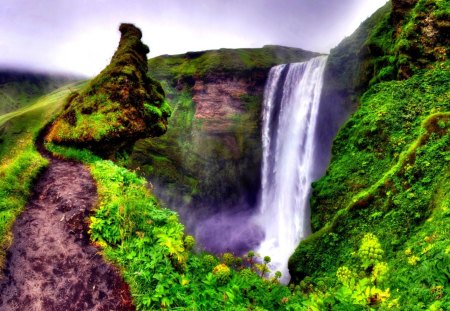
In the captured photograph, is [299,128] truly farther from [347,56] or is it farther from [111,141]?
[111,141]

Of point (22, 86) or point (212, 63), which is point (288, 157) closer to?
point (212, 63)

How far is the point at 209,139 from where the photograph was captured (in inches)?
1582

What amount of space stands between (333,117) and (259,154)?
40.8ft

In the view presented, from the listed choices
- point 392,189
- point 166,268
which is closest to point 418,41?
point 392,189

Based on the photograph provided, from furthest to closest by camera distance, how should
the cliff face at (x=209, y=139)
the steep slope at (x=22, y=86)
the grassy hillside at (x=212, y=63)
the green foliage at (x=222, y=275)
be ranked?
the steep slope at (x=22, y=86), the grassy hillside at (x=212, y=63), the cliff face at (x=209, y=139), the green foliage at (x=222, y=275)

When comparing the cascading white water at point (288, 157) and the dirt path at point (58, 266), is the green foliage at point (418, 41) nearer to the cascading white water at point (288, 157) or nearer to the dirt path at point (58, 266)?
the cascading white water at point (288, 157)

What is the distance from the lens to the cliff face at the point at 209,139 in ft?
121

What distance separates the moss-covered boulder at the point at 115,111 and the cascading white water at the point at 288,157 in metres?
15.6

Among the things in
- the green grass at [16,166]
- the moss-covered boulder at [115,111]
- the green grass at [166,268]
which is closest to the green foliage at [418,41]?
the moss-covered boulder at [115,111]

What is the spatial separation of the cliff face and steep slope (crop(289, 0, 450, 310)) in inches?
908

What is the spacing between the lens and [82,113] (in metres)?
14.0

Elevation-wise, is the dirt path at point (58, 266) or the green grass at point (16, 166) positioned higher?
the green grass at point (16, 166)

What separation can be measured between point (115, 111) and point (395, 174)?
35.0 ft

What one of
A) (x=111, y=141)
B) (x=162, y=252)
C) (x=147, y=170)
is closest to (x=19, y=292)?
(x=162, y=252)
